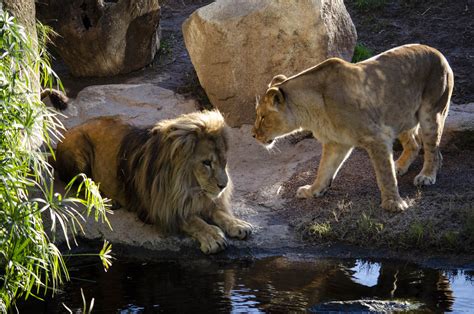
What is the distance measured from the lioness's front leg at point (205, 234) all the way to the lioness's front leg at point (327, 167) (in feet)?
3.94

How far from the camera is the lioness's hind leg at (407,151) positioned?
808cm

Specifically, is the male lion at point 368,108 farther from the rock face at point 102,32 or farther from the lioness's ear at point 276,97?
the rock face at point 102,32

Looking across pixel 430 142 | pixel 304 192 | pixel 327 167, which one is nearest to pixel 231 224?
pixel 304 192

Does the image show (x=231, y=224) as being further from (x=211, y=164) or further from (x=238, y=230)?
(x=211, y=164)

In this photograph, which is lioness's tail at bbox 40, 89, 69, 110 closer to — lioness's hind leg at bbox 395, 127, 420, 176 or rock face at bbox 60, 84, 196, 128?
rock face at bbox 60, 84, 196, 128

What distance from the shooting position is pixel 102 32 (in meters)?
10.1

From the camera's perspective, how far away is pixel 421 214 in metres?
7.08

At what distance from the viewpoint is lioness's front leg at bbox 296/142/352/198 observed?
7.63m

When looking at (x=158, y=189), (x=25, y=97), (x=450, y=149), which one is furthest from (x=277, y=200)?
(x=25, y=97)

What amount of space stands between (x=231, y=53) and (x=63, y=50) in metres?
2.15

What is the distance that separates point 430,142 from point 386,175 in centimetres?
80

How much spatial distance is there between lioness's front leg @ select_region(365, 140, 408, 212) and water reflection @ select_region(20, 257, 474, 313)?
0.73 metres

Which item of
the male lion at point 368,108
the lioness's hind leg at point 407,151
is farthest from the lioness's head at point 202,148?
the lioness's hind leg at point 407,151

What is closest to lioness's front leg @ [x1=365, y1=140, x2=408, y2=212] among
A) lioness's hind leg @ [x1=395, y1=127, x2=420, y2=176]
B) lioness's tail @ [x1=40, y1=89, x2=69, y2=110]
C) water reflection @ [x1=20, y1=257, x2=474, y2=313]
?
water reflection @ [x1=20, y1=257, x2=474, y2=313]
